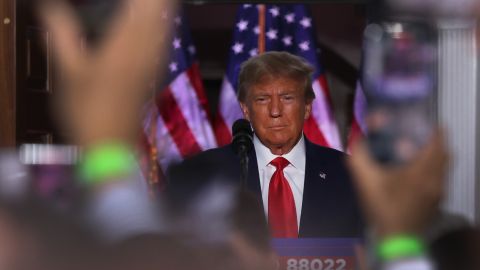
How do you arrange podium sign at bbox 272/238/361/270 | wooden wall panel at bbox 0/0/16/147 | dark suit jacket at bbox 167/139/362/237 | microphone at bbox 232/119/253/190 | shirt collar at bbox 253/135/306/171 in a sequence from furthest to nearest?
1. wooden wall panel at bbox 0/0/16/147
2. shirt collar at bbox 253/135/306/171
3. dark suit jacket at bbox 167/139/362/237
4. microphone at bbox 232/119/253/190
5. podium sign at bbox 272/238/361/270

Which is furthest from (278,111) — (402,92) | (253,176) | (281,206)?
(402,92)

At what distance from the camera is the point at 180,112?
14.2ft

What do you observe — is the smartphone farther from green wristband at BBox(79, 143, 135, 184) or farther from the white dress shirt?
the white dress shirt

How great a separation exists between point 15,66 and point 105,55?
2072 millimetres

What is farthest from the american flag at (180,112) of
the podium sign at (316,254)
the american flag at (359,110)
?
the podium sign at (316,254)

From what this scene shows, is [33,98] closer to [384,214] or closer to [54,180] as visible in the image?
[54,180]

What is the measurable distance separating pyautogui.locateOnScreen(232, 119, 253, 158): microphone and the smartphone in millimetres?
414

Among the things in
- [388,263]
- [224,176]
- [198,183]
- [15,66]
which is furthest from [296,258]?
[15,66]

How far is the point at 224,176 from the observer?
7.73 ft

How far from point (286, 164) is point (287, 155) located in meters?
0.05

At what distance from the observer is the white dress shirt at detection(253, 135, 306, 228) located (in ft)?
8.68

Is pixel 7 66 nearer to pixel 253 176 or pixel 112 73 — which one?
pixel 253 176

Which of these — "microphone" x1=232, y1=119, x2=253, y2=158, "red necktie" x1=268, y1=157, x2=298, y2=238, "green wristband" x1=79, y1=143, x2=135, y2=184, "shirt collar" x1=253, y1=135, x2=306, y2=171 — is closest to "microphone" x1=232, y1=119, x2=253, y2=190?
"microphone" x1=232, y1=119, x2=253, y2=158

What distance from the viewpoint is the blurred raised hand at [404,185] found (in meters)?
1.00
